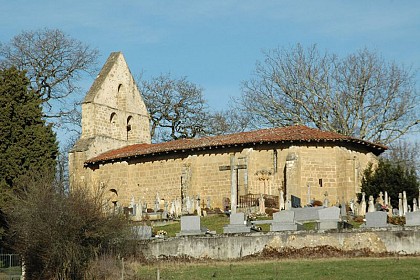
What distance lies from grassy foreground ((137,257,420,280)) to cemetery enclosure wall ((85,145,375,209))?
54.1 ft

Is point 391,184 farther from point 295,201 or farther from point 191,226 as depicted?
point 191,226

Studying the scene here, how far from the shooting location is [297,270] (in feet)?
76.0

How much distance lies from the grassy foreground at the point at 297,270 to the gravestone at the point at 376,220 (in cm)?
261

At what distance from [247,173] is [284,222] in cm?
1415

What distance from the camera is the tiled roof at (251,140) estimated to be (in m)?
42.0

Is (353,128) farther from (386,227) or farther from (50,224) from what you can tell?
(50,224)

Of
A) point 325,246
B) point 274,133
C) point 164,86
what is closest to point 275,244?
point 325,246

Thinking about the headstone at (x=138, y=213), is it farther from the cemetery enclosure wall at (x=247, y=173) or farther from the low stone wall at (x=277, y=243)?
the low stone wall at (x=277, y=243)

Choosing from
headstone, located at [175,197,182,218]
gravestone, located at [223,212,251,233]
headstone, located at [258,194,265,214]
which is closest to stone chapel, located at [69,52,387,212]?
headstone, located at [258,194,265,214]

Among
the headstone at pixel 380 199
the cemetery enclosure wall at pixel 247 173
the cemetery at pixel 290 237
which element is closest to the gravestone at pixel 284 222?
the cemetery at pixel 290 237

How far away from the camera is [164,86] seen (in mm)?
62688

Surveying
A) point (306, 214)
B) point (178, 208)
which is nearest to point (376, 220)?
point (306, 214)

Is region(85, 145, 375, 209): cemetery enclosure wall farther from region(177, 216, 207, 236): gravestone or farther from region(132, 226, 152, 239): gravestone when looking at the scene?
region(132, 226, 152, 239): gravestone

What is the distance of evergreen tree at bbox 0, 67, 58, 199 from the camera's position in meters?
33.3
